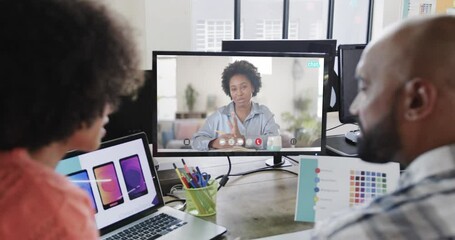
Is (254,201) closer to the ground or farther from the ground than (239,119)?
closer to the ground

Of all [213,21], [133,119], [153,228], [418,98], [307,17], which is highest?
[307,17]

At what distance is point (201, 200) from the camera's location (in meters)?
1.25

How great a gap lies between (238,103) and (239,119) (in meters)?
0.05

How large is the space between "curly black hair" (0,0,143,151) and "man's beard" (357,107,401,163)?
442mm

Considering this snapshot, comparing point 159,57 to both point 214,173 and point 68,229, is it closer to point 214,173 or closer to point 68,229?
point 214,173

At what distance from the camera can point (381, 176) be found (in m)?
1.22

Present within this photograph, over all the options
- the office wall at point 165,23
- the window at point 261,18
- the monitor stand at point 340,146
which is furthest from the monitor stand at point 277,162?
the window at point 261,18

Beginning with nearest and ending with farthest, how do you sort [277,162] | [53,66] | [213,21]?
[53,66] < [277,162] < [213,21]

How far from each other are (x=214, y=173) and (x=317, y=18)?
4.02m

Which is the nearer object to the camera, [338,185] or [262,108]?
[338,185]

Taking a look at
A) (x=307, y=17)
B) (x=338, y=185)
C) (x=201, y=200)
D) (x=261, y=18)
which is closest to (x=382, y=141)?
(x=338, y=185)

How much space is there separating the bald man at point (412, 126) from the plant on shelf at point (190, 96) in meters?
0.70

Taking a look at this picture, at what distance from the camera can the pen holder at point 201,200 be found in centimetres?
125

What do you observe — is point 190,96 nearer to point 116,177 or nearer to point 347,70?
point 116,177
